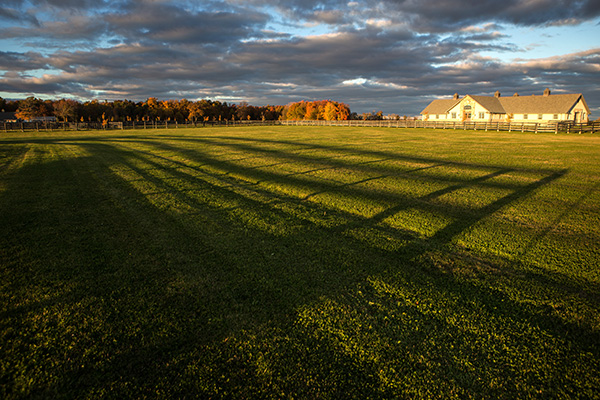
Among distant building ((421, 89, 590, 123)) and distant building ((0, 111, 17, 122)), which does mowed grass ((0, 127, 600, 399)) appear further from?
distant building ((0, 111, 17, 122))

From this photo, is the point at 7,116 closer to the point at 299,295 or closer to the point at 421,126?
the point at 421,126

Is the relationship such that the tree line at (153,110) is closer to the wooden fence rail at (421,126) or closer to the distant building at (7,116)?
the distant building at (7,116)

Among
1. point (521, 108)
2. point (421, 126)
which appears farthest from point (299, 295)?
point (521, 108)

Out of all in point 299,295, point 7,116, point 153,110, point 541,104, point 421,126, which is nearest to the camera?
point 299,295

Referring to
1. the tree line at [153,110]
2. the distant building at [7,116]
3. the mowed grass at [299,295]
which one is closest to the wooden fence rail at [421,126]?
the tree line at [153,110]

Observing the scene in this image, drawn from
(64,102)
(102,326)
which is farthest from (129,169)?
(64,102)

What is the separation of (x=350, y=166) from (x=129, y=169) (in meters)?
10.2

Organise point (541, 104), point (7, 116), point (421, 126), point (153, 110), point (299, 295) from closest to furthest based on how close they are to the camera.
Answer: point (299, 295)
point (421, 126)
point (541, 104)
point (153, 110)
point (7, 116)

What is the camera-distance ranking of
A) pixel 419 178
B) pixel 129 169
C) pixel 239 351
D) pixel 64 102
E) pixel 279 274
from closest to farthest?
pixel 239 351 < pixel 279 274 < pixel 419 178 < pixel 129 169 < pixel 64 102

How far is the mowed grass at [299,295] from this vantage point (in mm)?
3086

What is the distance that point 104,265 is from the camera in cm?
525

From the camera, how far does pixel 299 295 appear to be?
4.43 metres

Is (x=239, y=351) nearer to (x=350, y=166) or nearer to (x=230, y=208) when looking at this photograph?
(x=230, y=208)

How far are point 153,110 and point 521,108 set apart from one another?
102 metres
